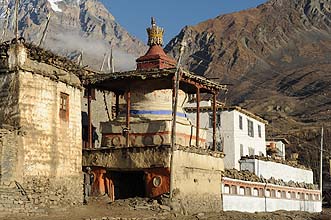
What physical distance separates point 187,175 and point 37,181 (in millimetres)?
8725

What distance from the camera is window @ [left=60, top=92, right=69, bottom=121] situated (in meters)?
28.0

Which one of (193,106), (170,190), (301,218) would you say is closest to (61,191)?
(170,190)

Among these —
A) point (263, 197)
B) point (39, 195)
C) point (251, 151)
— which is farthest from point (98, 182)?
point (251, 151)

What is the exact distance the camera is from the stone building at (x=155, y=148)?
30.0 metres

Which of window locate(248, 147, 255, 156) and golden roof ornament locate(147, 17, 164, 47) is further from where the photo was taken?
window locate(248, 147, 255, 156)

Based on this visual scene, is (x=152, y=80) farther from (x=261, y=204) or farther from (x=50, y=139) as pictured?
(x=261, y=204)

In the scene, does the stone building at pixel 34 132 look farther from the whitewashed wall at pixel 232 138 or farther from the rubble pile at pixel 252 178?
the whitewashed wall at pixel 232 138

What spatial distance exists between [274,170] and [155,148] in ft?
68.3

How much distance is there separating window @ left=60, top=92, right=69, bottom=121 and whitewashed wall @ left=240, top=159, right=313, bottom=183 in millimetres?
20947

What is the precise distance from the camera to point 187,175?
30.8 meters

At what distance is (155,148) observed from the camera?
30.0m

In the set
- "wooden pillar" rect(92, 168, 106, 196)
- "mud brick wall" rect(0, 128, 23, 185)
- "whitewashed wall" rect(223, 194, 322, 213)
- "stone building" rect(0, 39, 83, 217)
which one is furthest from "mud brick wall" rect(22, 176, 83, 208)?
"whitewashed wall" rect(223, 194, 322, 213)

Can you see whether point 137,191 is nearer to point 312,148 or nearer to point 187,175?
point 187,175

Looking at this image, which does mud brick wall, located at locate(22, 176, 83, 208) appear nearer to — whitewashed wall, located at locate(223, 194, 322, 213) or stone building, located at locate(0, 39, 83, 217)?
stone building, located at locate(0, 39, 83, 217)
